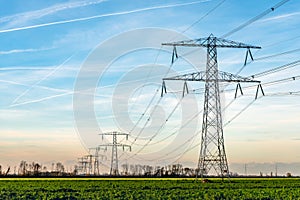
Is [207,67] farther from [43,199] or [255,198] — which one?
[43,199]

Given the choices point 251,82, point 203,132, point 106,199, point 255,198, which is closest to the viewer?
point 106,199

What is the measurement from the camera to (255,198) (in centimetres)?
4694

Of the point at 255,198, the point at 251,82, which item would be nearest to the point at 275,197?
the point at 255,198

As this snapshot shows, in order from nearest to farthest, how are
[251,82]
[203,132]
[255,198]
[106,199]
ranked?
1. [106,199]
2. [255,198]
3. [251,82]
4. [203,132]

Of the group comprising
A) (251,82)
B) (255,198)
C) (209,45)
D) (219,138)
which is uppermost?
(209,45)

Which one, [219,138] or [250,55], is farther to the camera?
[219,138]

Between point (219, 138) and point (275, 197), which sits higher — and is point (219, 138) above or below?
above

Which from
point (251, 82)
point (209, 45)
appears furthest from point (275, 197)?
point (209, 45)

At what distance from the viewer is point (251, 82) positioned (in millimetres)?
51062

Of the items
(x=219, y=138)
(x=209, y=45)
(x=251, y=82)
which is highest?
(x=209, y=45)

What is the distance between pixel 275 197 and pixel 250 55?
14032 millimetres

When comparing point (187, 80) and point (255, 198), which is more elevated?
point (187, 80)

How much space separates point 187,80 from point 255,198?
547 inches

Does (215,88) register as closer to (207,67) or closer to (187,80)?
(207,67)
